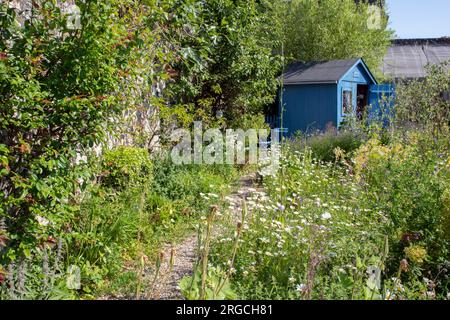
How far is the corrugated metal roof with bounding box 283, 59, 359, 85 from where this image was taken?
13641 millimetres

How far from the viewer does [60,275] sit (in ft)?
10.8

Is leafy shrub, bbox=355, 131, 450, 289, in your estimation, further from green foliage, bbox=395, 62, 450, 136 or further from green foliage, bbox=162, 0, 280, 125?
green foliage, bbox=395, 62, 450, 136

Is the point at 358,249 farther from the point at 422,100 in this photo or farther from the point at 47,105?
the point at 422,100

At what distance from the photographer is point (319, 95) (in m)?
13.8

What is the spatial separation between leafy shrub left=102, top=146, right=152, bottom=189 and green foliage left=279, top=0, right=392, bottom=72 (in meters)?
12.2

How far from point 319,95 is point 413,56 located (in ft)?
32.7

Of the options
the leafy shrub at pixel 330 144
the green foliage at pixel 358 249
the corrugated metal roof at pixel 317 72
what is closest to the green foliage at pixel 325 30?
the corrugated metal roof at pixel 317 72

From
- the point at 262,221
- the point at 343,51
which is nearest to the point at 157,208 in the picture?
the point at 262,221

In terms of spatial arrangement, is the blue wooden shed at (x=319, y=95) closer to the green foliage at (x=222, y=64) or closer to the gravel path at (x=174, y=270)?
the green foliage at (x=222, y=64)

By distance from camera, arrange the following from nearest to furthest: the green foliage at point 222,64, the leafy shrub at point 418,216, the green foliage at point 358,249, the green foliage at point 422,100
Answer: the green foliage at point 358,249 < the leafy shrub at point 418,216 < the green foliage at point 222,64 < the green foliage at point 422,100

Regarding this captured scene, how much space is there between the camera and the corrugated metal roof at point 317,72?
44.8 ft

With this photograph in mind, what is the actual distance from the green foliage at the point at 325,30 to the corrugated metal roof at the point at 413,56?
280 cm

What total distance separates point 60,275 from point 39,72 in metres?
1.55

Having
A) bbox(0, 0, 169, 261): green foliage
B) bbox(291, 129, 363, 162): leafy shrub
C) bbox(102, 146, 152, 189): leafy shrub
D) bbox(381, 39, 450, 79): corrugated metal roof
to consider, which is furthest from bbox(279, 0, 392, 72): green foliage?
bbox(0, 0, 169, 261): green foliage
